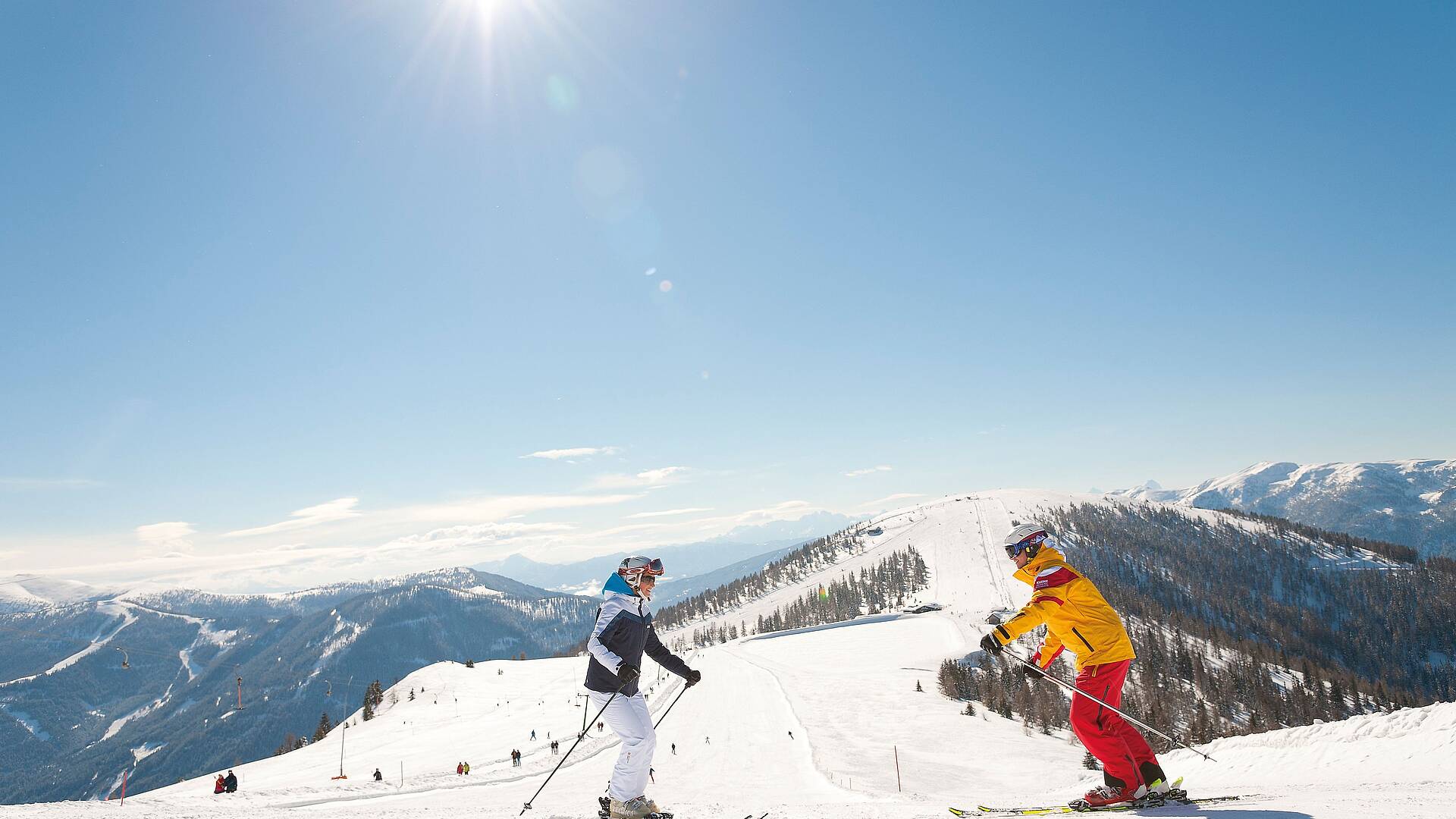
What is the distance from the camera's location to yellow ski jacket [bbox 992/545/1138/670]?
795cm

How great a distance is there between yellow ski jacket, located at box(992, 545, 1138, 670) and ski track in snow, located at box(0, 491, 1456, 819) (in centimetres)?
178

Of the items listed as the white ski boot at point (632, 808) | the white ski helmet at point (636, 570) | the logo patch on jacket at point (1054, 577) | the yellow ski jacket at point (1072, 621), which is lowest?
the white ski boot at point (632, 808)

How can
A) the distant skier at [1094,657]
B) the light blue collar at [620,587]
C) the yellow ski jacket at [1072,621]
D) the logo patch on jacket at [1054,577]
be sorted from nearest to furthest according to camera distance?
1. the distant skier at [1094,657]
2. the yellow ski jacket at [1072,621]
3. the logo patch on jacket at [1054,577]
4. the light blue collar at [620,587]

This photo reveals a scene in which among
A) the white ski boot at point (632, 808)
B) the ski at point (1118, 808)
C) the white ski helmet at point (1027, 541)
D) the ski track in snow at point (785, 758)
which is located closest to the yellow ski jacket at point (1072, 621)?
the white ski helmet at point (1027, 541)

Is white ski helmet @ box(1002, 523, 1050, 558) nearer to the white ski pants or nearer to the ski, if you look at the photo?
the ski

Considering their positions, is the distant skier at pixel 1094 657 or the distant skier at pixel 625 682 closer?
the distant skier at pixel 1094 657

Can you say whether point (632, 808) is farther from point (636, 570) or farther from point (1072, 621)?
point (1072, 621)

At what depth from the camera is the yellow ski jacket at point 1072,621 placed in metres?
7.95

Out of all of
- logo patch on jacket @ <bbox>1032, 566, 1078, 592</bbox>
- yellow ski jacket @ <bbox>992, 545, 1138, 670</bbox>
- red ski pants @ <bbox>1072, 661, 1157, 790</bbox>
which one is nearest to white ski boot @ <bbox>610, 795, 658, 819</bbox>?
yellow ski jacket @ <bbox>992, 545, 1138, 670</bbox>

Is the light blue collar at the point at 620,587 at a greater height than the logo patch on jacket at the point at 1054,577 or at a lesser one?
greater

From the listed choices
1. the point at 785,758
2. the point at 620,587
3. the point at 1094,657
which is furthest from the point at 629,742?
the point at 785,758

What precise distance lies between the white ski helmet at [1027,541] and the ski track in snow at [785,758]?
3162 millimetres

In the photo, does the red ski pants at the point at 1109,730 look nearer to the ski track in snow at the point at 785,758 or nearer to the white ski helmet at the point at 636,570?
the ski track in snow at the point at 785,758

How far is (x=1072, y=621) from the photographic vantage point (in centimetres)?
804
